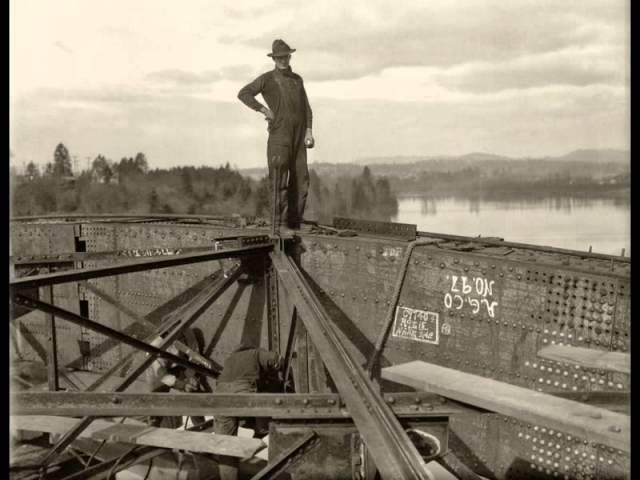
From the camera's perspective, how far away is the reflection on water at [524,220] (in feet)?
77.1

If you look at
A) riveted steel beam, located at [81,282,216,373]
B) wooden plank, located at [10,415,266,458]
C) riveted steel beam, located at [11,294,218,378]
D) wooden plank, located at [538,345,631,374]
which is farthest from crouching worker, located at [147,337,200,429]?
wooden plank, located at [538,345,631,374]

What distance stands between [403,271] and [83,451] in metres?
3.94

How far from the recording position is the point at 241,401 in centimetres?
421

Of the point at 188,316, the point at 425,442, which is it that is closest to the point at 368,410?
the point at 425,442

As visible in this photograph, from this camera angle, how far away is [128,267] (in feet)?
19.4

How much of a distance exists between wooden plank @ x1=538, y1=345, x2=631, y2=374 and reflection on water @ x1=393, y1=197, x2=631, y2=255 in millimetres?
16124

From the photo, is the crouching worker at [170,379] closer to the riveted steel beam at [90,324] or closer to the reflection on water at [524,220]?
the riveted steel beam at [90,324]

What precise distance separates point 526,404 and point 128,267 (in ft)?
13.2

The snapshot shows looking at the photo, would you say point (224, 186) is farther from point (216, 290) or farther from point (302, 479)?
point (302, 479)

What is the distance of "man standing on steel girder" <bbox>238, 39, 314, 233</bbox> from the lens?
7754mm

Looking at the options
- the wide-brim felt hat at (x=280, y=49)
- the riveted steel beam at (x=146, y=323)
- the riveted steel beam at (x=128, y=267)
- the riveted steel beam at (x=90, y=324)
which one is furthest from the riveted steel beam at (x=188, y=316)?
the wide-brim felt hat at (x=280, y=49)

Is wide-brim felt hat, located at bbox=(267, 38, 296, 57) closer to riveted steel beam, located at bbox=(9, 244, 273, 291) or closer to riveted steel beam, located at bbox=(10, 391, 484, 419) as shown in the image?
riveted steel beam, located at bbox=(9, 244, 273, 291)

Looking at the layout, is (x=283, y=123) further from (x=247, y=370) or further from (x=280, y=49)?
(x=247, y=370)
